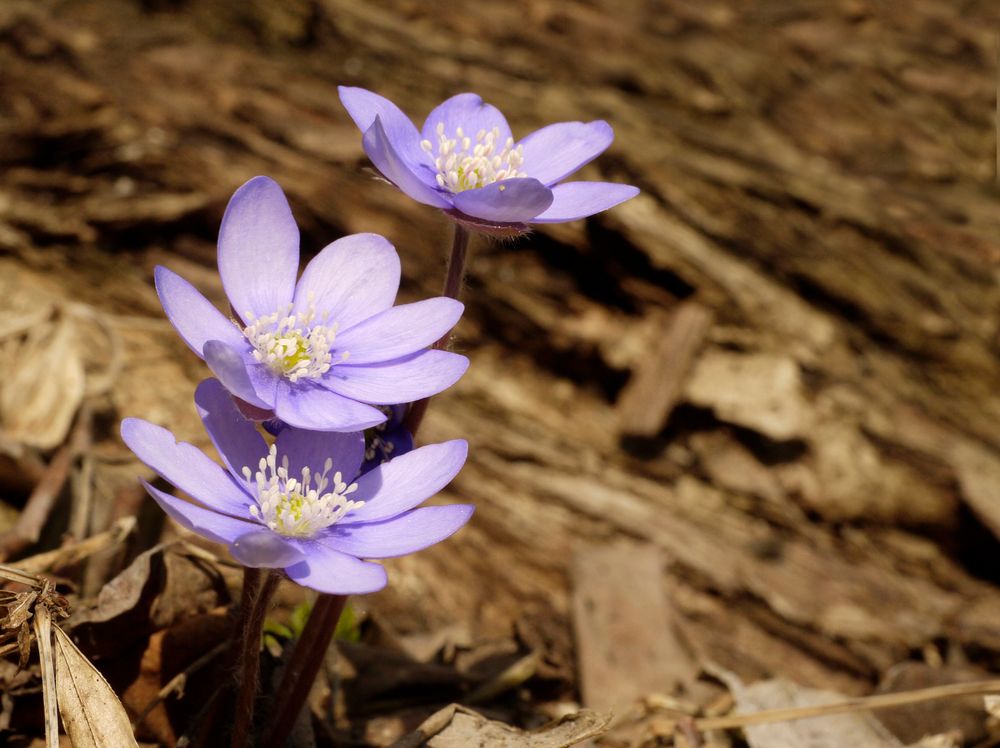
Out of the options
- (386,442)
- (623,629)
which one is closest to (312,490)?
(386,442)

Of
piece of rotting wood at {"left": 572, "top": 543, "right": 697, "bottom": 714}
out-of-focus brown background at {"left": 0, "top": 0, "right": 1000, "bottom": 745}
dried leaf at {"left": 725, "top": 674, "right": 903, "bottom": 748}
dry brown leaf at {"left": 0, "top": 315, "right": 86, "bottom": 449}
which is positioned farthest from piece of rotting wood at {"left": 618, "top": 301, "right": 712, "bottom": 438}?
dry brown leaf at {"left": 0, "top": 315, "right": 86, "bottom": 449}

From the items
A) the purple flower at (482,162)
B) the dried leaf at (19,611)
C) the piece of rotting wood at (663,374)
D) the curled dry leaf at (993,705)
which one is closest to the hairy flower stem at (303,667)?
the dried leaf at (19,611)

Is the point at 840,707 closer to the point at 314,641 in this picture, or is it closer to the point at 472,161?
the point at 314,641

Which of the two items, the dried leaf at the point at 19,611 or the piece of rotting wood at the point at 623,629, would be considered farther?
the piece of rotting wood at the point at 623,629

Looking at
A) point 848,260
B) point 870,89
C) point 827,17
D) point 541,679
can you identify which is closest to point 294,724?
point 541,679

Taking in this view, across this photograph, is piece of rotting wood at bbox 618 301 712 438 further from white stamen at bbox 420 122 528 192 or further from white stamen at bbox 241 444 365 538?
white stamen at bbox 241 444 365 538

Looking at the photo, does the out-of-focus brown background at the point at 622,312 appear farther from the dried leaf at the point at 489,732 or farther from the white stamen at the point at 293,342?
the white stamen at the point at 293,342

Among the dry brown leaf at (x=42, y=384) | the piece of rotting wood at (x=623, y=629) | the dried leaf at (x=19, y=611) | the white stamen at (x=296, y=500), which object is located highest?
the white stamen at (x=296, y=500)
